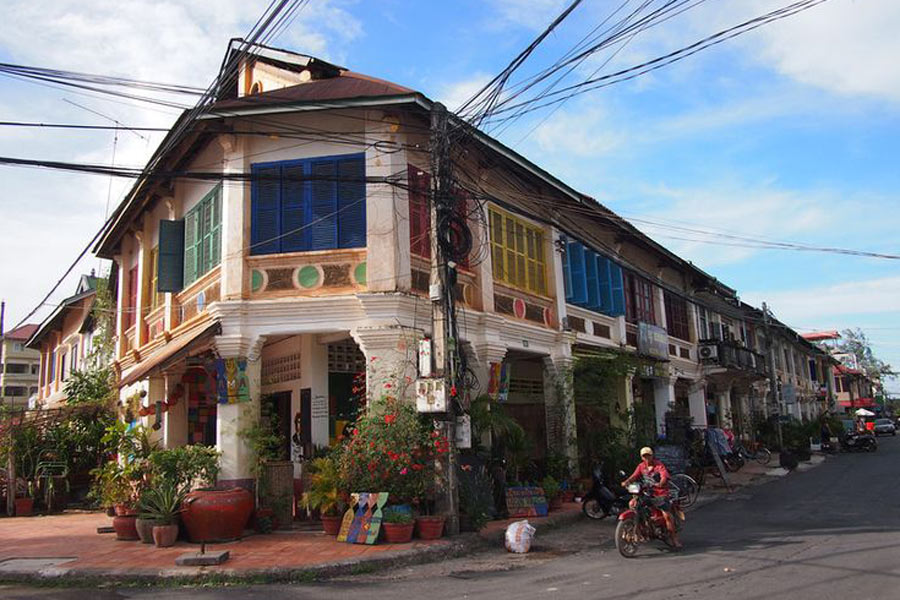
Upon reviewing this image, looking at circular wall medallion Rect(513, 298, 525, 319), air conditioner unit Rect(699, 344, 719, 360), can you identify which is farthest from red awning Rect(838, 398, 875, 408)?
circular wall medallion Rect(513, 298, 525, 319)

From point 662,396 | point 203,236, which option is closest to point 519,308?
point 203,236

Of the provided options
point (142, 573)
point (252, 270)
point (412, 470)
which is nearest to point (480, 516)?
point (412, 470)

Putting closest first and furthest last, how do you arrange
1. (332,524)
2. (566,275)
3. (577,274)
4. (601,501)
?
(332,524) → (601,501) → (566,275) → (577,274)

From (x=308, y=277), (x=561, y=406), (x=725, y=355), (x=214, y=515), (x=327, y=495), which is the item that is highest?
(x=308, y=277)

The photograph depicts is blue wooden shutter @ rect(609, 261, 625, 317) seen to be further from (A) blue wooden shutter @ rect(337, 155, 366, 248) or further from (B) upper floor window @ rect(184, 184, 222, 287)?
(B) upper floor window @ rect(184, 184, 222, 287)

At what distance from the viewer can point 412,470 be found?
32.4ft

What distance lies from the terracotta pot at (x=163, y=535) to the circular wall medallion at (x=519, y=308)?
7272mm

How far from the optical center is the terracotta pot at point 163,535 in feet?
31.5

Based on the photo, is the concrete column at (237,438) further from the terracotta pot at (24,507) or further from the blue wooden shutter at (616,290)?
the blue wooden shutter at (616,290)

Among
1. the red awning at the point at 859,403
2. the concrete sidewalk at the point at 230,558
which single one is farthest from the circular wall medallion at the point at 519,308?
the red awning at the point at 859,403

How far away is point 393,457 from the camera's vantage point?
9742 millimetres

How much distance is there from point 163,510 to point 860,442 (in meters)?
29.8

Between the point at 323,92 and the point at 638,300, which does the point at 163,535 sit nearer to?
the point at 323,92

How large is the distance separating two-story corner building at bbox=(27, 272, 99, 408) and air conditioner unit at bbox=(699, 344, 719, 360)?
19743mm
